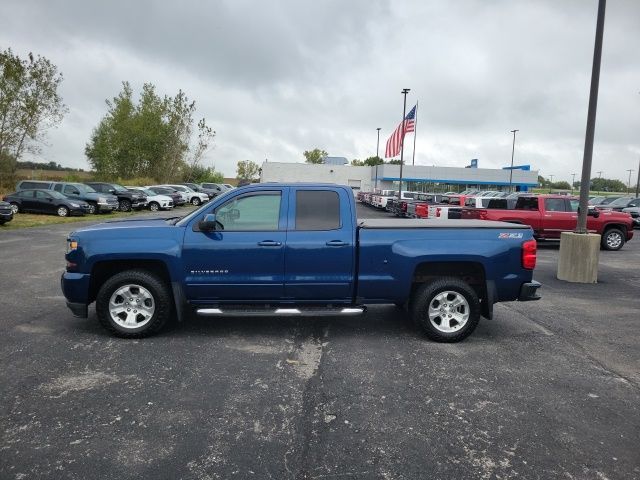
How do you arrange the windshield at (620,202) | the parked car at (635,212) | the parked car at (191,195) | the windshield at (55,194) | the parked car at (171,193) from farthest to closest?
the parked car at (191,195), the parked car at (171,193), the windshield at (620,202), the parked car at (635,212), the windshield at (55,194)

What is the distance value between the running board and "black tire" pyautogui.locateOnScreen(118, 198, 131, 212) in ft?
85.6

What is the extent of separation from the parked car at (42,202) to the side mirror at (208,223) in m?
21.0

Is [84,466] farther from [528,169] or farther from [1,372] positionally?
[528,169]

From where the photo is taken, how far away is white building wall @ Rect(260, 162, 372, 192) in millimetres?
72750

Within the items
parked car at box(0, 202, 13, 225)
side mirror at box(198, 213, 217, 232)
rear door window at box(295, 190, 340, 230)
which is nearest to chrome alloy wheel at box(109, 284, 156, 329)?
side mirror at box(198, 213, 217, 232)

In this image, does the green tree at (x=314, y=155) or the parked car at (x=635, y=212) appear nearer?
the parked car at (x=635, y=212)

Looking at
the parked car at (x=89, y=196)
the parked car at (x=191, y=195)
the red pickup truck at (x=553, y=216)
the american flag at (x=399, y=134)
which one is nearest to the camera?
the red pickup truck at (x=553, y=216)

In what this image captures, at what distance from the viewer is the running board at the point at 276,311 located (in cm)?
550

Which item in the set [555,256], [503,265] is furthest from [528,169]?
[503,265]

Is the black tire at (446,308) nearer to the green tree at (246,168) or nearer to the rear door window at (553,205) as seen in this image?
the rear door window at (553,205)

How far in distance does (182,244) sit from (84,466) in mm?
2831

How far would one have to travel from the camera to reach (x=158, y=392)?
13.9 feet

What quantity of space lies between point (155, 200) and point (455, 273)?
94.7 feet

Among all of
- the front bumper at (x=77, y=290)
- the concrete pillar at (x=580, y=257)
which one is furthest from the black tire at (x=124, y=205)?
the concrete pillar at (x=580, y=257)
